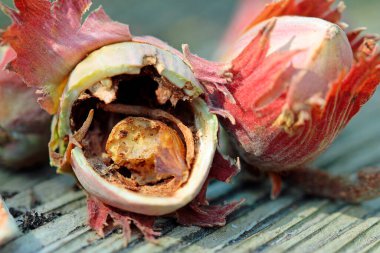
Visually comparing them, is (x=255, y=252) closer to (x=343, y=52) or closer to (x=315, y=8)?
(x=343, y=52)

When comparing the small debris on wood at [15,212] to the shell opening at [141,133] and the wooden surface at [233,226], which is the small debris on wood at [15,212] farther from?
the shell opening at [141,133]

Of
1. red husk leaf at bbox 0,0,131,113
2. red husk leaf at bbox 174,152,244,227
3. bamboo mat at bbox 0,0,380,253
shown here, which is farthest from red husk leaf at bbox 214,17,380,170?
red husk leaf at bbox 0,0,131,113

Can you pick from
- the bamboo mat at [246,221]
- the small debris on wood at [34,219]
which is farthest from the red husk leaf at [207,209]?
the small debris on wood at [34,219]

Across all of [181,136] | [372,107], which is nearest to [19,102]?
[181,136]

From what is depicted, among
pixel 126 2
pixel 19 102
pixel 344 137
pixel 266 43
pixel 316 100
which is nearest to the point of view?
pixel 316 100

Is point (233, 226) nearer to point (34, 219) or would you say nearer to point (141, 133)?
point (141, 133)

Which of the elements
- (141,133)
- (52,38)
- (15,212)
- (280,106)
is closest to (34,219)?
(15,212)
